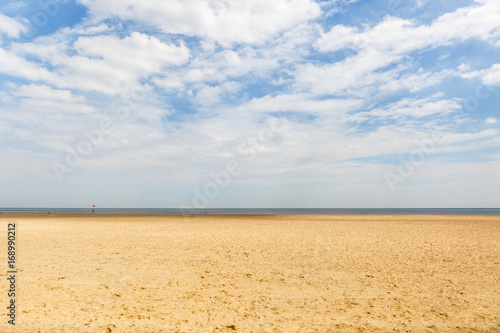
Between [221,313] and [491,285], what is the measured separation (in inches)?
330

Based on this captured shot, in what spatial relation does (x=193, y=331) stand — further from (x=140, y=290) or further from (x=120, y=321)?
(x=140, y=290)

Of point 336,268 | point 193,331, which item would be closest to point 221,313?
point 193,331

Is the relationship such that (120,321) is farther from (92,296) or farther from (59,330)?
(92,296)

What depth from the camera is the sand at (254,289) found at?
6.74 metres

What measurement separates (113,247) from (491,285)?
15.7 meters

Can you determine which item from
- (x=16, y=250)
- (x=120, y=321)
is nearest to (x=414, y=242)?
(x=120, y=321)

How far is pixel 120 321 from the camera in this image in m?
6.73

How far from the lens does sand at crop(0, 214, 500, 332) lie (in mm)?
6742

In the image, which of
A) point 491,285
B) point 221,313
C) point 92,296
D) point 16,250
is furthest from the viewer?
point 16,250

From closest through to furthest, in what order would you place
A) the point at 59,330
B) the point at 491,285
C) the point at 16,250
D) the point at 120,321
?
the point at 59,330
the point at 120,321
the point at 491,285
the point at 16,250

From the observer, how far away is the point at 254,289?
29.8 feet

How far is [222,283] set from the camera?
962 cm

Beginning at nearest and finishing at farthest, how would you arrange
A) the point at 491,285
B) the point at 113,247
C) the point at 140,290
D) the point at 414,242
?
1. the point at 140,290
2. the point at 491,285
3. the point at 113,247
4. the point at 414,242

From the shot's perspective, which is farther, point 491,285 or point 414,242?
point 414,242
